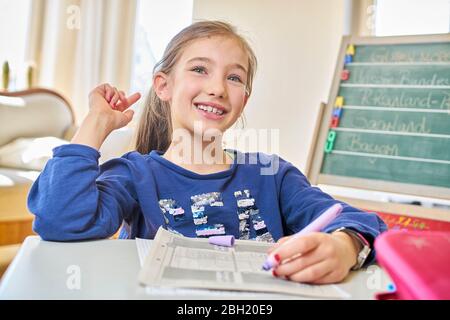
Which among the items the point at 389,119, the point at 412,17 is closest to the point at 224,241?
the point at 389,119

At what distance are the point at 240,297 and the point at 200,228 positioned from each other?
0.45 meters

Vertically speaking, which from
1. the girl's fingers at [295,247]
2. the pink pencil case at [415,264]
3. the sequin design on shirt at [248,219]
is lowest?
the sequin design on shirt at [248,219]

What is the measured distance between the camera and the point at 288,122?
10.9ft

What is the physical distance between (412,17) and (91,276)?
286 cm

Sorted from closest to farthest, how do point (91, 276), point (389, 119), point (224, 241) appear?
point (91, 276)
point (224, 241)
point (389, 119)

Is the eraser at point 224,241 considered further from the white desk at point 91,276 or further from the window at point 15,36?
the window at point 15,36

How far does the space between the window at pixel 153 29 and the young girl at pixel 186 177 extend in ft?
8.90

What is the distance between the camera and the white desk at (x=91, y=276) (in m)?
0.47

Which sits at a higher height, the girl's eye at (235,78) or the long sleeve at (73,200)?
the girl's eye at (235,78)

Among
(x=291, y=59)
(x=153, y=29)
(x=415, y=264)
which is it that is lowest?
(x=415, y=264)

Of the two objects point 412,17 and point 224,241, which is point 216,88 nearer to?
point 224,241

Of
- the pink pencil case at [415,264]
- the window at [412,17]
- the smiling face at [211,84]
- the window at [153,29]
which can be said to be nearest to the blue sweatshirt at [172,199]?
the smiling face at [211,84]

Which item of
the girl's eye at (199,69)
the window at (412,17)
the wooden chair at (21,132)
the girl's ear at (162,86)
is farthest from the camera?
the window at (412,17)

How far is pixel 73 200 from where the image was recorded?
0.75 meters
